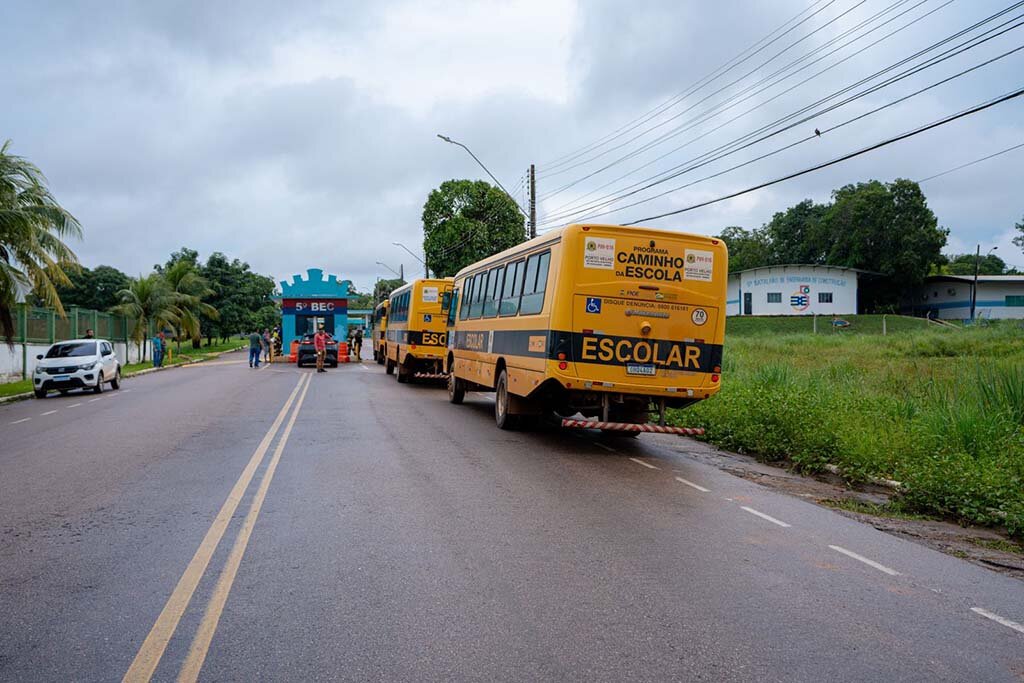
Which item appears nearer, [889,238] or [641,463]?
[641,463]

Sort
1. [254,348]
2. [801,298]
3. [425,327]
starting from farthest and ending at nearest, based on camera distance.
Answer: [801,298], [254,348], [425,327]

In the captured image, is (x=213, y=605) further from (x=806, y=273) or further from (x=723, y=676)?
(x=806, y=273)

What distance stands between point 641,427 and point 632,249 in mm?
2556

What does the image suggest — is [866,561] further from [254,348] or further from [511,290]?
[254,348]

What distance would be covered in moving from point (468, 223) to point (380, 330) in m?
11.2

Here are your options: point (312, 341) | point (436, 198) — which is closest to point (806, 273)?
point (436, 198)

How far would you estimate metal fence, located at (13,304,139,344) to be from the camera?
28406mm

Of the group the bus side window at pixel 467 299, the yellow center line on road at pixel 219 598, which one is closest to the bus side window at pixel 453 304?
the bus side window at pixel 467 299

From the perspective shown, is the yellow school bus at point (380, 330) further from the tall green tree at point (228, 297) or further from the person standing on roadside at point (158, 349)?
the tall green tree at point (228, 297)

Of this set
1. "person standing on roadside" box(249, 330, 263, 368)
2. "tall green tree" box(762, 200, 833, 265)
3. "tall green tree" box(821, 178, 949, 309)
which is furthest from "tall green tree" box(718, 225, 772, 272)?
"person standing on roadside" box(249, 330, 263, 368)

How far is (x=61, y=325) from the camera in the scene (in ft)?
106

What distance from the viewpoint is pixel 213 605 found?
4.89m

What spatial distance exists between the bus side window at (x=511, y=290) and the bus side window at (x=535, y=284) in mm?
391

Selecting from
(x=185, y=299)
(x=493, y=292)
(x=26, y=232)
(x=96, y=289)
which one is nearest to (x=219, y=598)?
(x=493, y=292)
